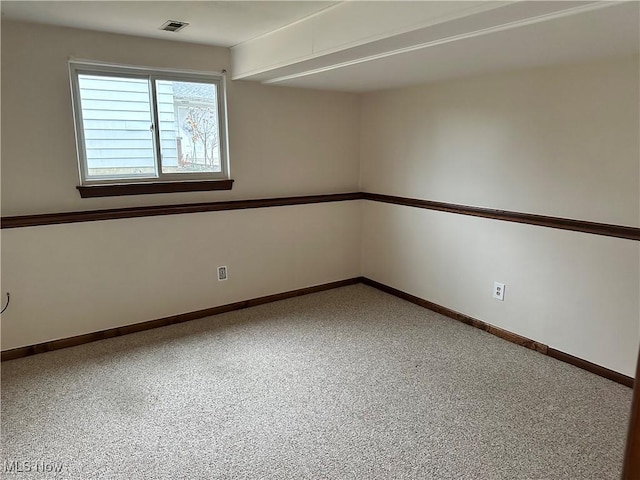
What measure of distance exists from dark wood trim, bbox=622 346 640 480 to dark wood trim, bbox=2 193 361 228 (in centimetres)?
311

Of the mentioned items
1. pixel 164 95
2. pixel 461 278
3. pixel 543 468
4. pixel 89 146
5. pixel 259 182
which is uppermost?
pixel 164 95

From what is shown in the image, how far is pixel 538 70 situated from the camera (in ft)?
9.39

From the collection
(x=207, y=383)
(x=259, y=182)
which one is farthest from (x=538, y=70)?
(x=207, y=383)

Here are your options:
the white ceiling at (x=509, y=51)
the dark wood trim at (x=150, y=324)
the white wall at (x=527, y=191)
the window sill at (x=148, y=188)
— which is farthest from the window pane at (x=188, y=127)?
the white wall at (x=527, y=191)

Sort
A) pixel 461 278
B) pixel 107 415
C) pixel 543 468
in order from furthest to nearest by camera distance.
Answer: pixel 461 278
pixel 107 415
pixel 543 468

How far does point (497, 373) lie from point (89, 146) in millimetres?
3083

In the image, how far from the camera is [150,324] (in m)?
3.42

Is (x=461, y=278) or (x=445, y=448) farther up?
(x=461, y=278)

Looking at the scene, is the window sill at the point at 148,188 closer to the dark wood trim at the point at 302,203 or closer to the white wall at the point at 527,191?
the dark wood trim at the point at 302,203

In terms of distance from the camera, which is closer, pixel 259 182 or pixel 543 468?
pixel 543 468

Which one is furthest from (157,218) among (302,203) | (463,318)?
(463,318)

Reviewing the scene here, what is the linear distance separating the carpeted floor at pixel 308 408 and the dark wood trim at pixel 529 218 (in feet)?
2.91

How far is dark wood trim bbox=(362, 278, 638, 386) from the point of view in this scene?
271 cm

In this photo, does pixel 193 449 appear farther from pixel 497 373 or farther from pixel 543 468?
pixel 497 373
